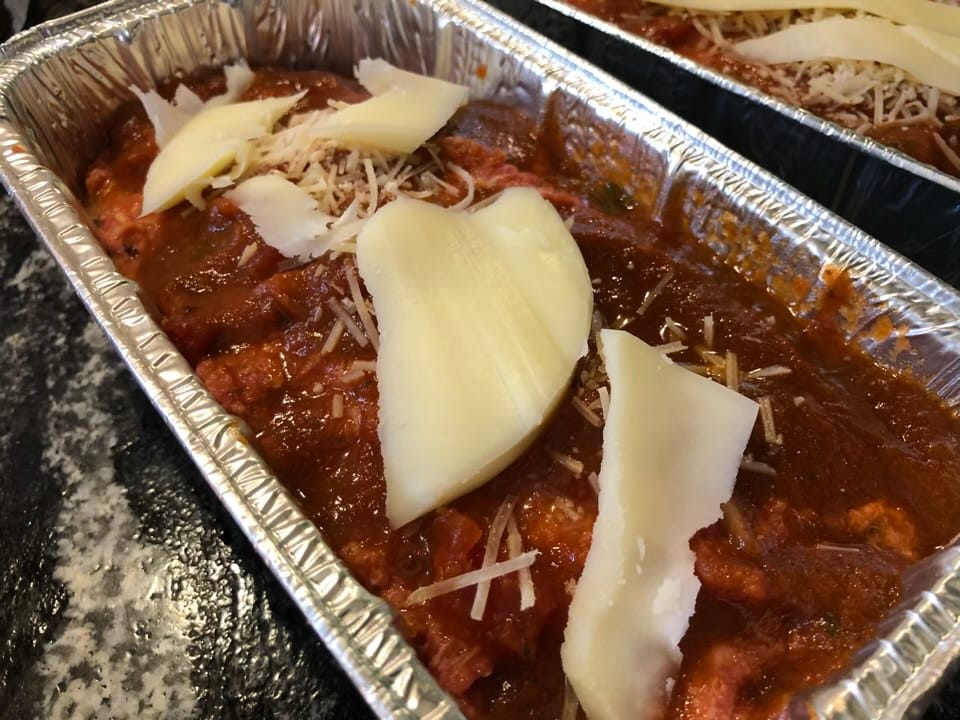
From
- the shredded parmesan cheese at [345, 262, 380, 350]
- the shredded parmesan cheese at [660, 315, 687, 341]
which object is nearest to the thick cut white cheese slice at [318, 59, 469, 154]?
the shredded parmesan cheese at [345, 262, 380, 350]

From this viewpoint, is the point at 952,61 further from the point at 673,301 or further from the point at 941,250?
the point at 673,301

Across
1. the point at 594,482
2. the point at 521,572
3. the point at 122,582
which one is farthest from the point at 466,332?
the point at 122,582

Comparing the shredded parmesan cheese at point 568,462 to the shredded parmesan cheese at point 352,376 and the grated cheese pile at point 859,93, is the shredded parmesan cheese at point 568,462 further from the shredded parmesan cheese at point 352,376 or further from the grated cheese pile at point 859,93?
the grated cheese pile at point 859,93

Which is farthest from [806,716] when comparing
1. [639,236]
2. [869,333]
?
[639,236]

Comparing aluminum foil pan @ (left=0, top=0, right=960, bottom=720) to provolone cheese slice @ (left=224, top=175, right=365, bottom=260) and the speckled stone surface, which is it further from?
the speckled stone surface

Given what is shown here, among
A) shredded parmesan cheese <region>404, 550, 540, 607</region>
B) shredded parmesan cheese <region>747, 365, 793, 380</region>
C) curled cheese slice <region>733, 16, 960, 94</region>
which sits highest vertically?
curled cheese slice <region>733, 16, 960, 94</region>

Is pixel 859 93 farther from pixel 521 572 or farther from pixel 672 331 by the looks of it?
pixel 521 572

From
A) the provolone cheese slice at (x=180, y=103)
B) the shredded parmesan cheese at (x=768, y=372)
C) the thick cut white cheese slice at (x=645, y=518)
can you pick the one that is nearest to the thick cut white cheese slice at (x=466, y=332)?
A: the thick cut white cheese slice at (x=645, y=518)
